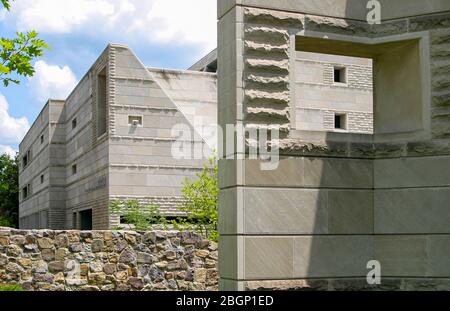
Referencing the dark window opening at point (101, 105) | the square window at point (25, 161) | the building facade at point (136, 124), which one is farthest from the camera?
the square window at point (25, 161)

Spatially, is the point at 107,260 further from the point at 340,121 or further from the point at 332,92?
the point at 340,121

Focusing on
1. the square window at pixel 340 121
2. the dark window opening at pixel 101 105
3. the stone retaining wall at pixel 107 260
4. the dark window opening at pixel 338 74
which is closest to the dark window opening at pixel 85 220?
the dark window opening at pixel 101 105

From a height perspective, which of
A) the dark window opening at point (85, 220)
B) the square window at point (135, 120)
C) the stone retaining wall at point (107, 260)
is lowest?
the dark window opening at point (85, 220)

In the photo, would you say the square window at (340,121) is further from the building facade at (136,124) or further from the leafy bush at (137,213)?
the leafy bush at (137,213)

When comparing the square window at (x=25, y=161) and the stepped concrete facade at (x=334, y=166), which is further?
the square window at (x=25, y=161)

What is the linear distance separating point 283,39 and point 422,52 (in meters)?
2.06

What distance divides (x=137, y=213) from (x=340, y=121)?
14630 millimetres

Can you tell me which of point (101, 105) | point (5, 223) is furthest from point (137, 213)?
point (5, 223)

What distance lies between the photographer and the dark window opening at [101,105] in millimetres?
36500

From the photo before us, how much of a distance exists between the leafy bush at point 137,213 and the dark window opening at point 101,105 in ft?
17.0

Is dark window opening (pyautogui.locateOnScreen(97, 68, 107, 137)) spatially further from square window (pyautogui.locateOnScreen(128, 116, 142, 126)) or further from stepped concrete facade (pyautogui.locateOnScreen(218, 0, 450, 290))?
stepped concrete facade (pyautogui.locateOnScreen(218, 0, 450, 290))
